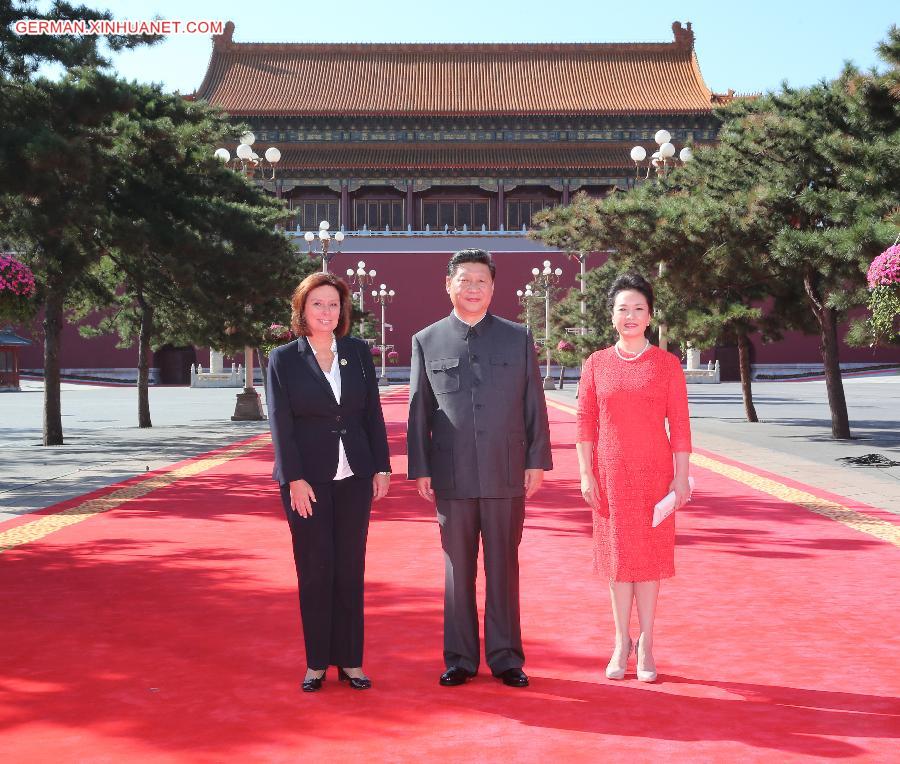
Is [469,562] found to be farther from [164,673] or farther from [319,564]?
[164,673]

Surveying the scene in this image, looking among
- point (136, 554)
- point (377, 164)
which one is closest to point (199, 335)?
point (136, 554)

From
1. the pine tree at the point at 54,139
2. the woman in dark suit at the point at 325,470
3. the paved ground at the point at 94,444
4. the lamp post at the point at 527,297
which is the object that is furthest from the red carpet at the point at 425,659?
the lamp post at the point at 527,297

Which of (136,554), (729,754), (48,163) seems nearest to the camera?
(729,754)

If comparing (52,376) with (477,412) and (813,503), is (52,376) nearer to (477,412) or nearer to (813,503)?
(813,503)

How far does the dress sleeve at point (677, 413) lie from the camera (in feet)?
14.4

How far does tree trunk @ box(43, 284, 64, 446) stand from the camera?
54.5 ft

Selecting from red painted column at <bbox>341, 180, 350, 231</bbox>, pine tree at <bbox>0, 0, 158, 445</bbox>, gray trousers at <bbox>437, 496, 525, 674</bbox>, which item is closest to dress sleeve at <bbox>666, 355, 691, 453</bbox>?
gray trousers at <bbox>437, 496, 525, 674</bbox>

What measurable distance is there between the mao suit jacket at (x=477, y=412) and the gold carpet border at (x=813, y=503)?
3.99 m

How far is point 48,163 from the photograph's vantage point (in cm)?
1096

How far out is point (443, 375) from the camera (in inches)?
176

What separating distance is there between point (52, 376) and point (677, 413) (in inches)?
555

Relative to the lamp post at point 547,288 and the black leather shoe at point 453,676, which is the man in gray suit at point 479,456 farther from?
the lamp post at point 547,288

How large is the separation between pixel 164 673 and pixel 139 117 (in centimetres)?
1326

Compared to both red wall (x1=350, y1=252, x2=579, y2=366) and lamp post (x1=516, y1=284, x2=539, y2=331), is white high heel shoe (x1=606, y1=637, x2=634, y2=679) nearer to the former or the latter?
lamp post (x1=516, y1=284, x2=539, y2=331)
